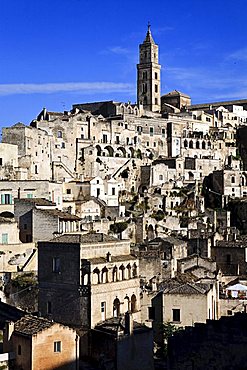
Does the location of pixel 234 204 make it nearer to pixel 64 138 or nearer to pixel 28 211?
pixel 64 138

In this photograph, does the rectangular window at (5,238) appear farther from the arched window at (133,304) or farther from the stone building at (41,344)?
the stone building at (41,344)

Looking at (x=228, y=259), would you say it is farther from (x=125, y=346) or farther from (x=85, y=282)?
(x=125, y=346)

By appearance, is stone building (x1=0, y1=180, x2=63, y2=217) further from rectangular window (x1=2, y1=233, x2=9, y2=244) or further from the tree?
the tree

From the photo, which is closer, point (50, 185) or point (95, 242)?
point (95, 242)

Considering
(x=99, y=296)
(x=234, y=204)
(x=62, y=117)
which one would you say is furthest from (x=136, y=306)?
(x=62, y=117)

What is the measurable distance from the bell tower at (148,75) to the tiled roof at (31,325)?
72472 millimetres

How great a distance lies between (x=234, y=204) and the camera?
244 feet

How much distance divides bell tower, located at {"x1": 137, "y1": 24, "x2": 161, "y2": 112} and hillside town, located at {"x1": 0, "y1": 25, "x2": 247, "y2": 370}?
0.66 feet

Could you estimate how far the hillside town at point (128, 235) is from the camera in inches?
1125

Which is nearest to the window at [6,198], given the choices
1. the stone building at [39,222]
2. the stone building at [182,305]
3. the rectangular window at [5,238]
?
the stone building at [39,222]

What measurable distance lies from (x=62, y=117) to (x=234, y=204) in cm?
2134

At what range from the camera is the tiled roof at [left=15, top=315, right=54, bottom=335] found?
1095 inches

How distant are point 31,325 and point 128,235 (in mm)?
27877

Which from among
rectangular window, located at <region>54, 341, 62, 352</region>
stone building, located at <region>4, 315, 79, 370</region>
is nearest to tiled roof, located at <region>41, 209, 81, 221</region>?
stone building, located at <region>4, 315, 79, 370</region>
